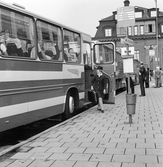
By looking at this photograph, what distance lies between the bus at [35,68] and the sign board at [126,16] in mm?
1877

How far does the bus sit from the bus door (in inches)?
58.0

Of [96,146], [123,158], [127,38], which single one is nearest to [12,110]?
[96,146]

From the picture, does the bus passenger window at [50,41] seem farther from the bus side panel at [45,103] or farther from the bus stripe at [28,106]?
the bus stripe at [28,106]

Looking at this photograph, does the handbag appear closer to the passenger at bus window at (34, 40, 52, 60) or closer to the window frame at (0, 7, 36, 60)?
the passenger at bus window at (34, 40, 52, 60)

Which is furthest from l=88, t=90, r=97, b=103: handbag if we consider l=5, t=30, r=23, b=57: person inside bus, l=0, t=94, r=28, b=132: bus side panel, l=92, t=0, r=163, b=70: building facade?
l=92, t=0, r=163, b=70: building facade

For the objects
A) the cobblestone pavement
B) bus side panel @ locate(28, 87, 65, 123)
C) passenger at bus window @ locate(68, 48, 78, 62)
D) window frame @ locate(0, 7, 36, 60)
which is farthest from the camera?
passenger at bus window @ locate(68, 48, 78, 62)

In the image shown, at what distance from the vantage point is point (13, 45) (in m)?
6.61

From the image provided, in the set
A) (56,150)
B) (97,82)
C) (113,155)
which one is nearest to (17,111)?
(56,150)

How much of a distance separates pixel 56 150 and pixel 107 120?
11.6ft

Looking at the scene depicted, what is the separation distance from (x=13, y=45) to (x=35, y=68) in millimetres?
942

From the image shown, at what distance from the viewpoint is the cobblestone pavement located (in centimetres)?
479

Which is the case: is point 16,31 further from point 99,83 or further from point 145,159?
point 99,83

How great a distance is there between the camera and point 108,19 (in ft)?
194

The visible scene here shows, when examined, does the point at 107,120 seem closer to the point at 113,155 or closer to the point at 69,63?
the point at 69,63
